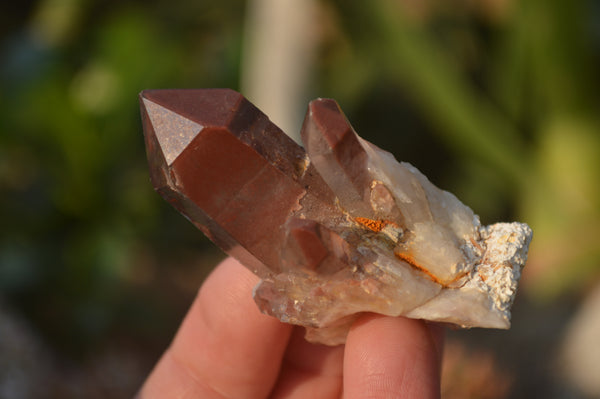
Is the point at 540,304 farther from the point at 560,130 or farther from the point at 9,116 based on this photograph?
the point at 9,116

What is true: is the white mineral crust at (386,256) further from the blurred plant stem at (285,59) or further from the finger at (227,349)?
the blurred plant stem at (285,59)

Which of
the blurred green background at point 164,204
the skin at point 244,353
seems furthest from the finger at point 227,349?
the blurred green background at point 164,204

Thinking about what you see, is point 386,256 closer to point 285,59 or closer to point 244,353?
point 244,353

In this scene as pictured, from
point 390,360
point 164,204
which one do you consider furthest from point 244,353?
point 164,204

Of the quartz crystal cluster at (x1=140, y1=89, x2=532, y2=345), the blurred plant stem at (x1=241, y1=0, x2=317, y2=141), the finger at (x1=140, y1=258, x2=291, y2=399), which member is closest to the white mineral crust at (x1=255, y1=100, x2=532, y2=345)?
the quartz crystal cluster at (x1=140, y1=89, x2=532, y2=345)

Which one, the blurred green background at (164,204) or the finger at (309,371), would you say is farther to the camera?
the blurred green background at (164,204)
